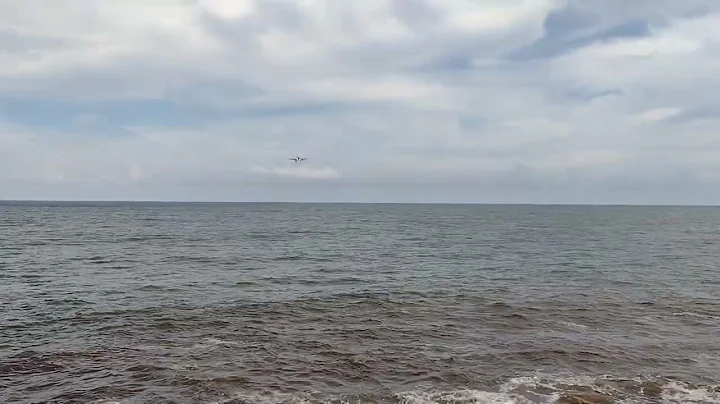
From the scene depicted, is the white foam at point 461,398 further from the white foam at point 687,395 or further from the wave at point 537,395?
the white foam at point 687,395

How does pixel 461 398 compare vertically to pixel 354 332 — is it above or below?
below

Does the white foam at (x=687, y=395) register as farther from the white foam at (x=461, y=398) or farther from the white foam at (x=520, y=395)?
the white foam at (x=461, y=398)

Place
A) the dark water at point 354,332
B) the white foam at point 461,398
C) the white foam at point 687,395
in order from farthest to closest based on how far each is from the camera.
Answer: the dark water at point 354,332 → the white foam at point 687,395 → the white foam at point 461,398

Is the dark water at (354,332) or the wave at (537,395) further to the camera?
the dark water at (354,332)

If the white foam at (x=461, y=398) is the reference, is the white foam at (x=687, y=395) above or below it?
above

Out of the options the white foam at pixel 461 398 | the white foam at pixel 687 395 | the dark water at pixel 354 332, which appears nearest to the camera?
the white foam at pixel 461 398

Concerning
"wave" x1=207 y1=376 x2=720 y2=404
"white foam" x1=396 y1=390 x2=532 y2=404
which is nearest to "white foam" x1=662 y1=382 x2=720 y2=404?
"wave" x1=207 y1=376 x2=720 y2=404

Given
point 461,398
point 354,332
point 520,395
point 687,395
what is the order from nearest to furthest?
point 461,398
point 520,395
point 687,395
point 354,332

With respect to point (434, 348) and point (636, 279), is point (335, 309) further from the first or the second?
point (636, 279)

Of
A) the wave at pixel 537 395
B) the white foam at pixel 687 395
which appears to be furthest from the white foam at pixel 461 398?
the white foam at pixel 687 395

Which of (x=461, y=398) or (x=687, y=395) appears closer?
(x=461, y=398)

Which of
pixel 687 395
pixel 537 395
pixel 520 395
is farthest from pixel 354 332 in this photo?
pixel 687 395

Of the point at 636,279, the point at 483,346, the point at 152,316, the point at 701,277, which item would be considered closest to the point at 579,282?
the point at 636,279

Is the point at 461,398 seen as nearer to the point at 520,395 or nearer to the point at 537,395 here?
the point at 520,395
